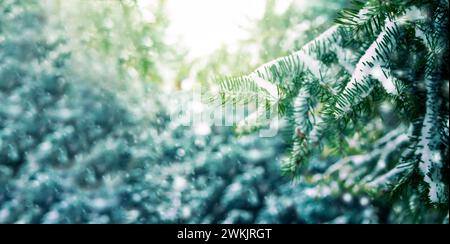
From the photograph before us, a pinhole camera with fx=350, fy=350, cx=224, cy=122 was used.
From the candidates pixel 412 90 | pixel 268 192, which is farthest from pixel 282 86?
pixel 268 192

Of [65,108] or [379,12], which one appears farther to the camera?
[65,108]

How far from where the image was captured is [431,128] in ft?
2.82

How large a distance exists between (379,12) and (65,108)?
4415 mm

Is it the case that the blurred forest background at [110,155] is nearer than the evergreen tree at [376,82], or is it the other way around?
the evergreen tree at [376,82]

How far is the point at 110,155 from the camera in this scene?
4.34m

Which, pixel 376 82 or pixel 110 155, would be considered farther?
pixel 110 155

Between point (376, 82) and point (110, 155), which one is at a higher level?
point (376, 82)

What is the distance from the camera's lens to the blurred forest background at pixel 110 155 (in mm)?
3973

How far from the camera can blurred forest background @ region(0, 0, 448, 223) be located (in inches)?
156

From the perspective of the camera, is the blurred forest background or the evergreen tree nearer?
the evergreen tree
